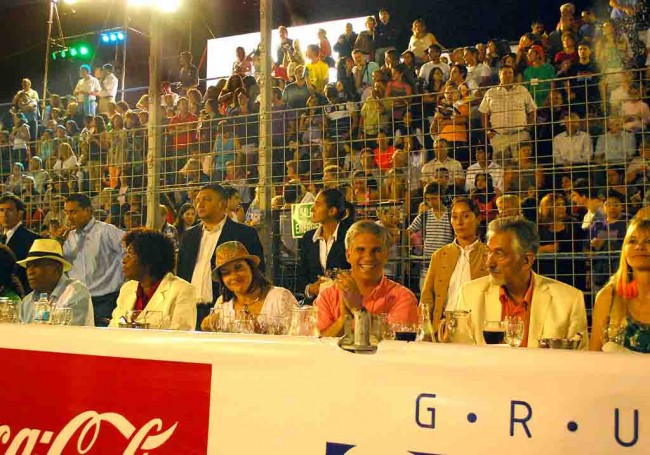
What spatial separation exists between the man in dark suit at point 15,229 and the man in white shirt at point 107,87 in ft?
15.9

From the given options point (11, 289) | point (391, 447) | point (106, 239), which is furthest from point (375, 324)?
point (106, 239)

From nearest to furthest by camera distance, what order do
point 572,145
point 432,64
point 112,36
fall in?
point 572,145
point 432,64
point 112,36

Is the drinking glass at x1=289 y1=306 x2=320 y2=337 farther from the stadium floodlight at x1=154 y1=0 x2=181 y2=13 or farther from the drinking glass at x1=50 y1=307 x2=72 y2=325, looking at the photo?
the stadium floodlight at x1=154 y1=0 x2=181 y2=13

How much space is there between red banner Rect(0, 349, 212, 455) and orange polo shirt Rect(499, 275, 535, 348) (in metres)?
1.84

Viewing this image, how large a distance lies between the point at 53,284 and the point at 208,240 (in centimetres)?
125

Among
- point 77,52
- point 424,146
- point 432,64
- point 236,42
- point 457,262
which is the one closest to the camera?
point 457,262

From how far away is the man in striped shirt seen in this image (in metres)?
5.63

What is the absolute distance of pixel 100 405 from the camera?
221 cm

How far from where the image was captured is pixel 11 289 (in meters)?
5.28

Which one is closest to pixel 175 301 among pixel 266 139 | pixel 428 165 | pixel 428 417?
pixel 266 139

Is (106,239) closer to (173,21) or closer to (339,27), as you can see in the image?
(339,27)

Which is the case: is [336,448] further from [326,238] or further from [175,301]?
[326,238]

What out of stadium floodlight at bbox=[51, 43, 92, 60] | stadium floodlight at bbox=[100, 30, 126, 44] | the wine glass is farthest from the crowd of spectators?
stadium floodlight at bbox=[51, 43, 92, 60]

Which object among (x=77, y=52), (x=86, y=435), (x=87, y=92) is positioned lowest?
(x=86, y=435)
